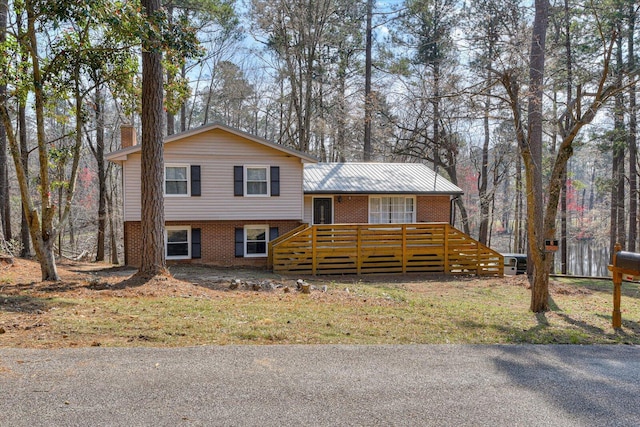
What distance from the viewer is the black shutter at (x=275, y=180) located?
17312 millimetres

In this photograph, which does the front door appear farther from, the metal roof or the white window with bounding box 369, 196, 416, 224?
the white window with bounding box 369, 196, 416, 224

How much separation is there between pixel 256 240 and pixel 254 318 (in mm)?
11392

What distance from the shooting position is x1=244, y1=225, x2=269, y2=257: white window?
17.5 meters

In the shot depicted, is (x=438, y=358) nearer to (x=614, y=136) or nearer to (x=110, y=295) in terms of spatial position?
(x=110, y=295)

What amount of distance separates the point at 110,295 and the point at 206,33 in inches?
767

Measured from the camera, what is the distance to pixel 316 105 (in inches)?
1018

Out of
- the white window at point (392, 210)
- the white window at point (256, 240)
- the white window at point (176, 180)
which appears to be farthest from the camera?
the white window at point (392, 210)

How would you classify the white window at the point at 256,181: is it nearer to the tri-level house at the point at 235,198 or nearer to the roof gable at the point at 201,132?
the tri-level house at the point at 235,198

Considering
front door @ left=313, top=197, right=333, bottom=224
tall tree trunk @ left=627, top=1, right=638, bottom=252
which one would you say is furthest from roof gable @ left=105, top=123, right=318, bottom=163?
tall tree trunk @ left=627, top=1, right=638, bottom=252

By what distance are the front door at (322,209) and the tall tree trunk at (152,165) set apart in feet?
32.1

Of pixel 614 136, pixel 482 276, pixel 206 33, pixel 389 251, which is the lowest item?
pixel 482 276

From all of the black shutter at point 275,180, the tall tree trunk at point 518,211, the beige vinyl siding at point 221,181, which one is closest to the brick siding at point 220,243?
the beige vinyl siding at point 221,181

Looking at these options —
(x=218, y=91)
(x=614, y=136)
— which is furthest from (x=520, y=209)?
(x=218, y=91)

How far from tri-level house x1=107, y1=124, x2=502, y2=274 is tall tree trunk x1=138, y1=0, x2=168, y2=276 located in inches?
234
